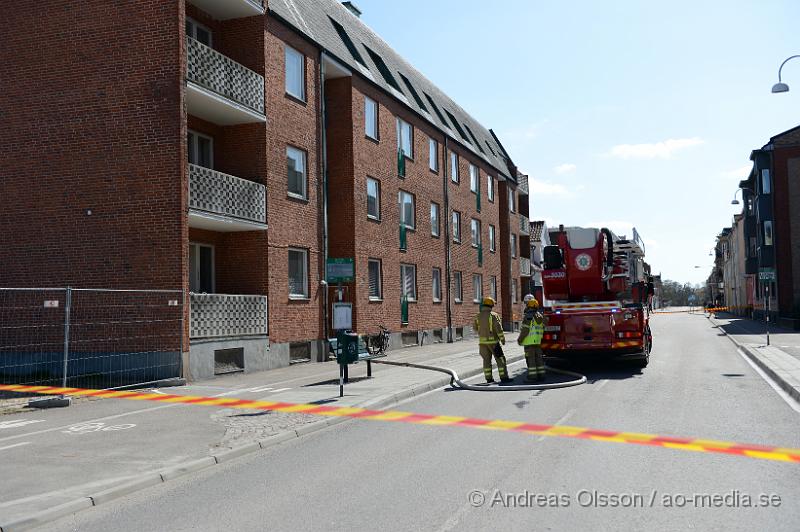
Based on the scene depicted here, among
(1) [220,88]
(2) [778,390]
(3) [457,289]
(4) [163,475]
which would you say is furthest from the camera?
(3) [457,289]

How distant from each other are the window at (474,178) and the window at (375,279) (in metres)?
12.5

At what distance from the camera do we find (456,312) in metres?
32.8

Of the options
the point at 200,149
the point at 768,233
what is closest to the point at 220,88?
the point at 200,149

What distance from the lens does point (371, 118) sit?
82.8 ft

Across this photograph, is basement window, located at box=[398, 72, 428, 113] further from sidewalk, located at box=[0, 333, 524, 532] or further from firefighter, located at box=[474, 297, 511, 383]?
sidewalk, located at box=[0, 333, 524, 532]

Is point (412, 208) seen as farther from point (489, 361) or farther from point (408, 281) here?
point (489, 361)

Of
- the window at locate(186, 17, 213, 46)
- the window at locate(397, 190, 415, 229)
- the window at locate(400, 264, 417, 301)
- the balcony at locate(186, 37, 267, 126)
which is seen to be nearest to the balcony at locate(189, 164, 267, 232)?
the balcony at locate(186, 37, 267, 126)

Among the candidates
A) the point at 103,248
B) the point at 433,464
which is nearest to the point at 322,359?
the point at 103,248

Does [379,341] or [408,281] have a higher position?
[408,281]

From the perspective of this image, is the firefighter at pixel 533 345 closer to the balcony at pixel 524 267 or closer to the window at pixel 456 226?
the window at pixel 456 226

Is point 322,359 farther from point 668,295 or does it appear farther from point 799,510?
point 668,295

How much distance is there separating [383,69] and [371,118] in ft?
13.6

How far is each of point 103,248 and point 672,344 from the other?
67.7ft

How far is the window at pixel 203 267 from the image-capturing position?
60.1ft
